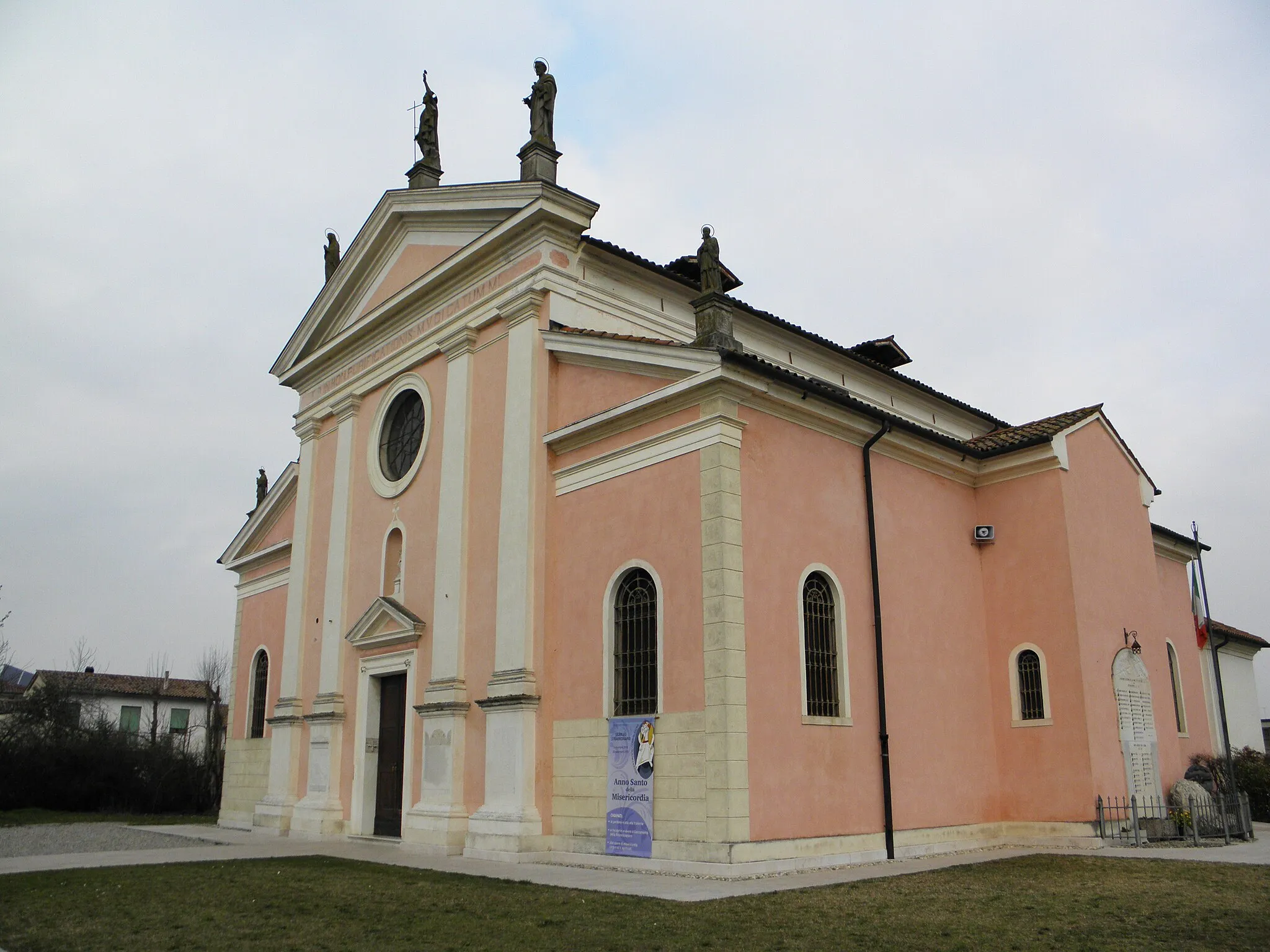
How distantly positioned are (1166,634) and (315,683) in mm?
16786

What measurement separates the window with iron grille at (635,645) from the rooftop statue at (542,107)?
753 cm

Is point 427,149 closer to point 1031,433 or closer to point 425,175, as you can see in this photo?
point 425,175

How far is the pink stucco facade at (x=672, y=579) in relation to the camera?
491 inches

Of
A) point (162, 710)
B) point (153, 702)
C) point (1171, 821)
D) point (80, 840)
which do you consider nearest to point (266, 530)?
point (80, 840)

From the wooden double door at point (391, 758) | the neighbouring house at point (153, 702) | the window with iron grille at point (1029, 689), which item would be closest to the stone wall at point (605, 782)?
the wooden double door at point (391, 758)

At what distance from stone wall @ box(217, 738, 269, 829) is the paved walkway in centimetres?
354

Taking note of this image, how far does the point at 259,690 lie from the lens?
22.6m

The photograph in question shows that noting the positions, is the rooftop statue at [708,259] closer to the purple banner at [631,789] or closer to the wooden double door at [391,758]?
the purple banner at [631,789]

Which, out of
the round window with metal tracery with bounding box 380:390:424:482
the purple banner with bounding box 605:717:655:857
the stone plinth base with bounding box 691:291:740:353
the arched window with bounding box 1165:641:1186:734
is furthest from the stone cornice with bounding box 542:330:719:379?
the arched window with bounding box 1165:641:1186:734

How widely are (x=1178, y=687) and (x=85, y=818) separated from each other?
81.3ft

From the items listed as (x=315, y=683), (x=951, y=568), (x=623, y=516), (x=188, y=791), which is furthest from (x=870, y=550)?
(x=188, y=791)

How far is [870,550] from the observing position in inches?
571

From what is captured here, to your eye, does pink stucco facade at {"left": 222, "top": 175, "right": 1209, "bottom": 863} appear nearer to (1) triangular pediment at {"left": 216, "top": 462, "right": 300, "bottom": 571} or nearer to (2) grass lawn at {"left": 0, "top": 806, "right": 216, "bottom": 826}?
(1) triangular pediment at {"left": 216, "top": 462, "right": 300, "bottom": 571}

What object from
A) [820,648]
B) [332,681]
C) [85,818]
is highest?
[820,648]
